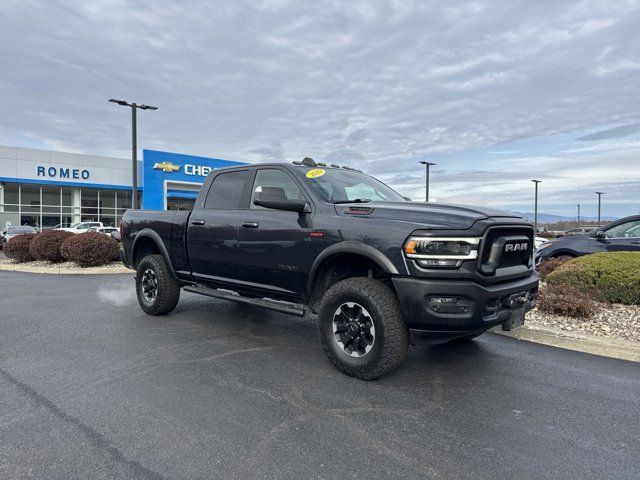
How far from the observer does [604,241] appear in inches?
355

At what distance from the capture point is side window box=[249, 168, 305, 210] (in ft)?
15.5

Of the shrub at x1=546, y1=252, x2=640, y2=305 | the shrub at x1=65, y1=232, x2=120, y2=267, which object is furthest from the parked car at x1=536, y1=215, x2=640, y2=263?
the shrub at x1=65, y1=232, x2=120, y2=267

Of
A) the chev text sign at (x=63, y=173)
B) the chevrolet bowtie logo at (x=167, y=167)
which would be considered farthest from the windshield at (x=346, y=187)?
the chev text sign at (x=63, y=173)

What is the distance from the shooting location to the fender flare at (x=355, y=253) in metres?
3.70

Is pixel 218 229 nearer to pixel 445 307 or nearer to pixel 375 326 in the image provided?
pixel 375 326

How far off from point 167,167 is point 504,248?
33.5 meters

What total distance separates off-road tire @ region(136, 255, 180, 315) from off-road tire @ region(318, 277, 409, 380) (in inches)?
113

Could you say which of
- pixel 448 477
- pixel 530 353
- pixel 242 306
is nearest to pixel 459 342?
pixel 530 353

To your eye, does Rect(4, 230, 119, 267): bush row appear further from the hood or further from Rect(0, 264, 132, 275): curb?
the hood

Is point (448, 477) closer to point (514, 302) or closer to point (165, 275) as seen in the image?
point (514, 302)

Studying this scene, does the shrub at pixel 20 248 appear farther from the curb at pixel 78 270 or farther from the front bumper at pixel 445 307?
the front bumper at pixel 445 307

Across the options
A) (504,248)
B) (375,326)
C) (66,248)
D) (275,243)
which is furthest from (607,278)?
(66,248)

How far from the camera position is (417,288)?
354 cm

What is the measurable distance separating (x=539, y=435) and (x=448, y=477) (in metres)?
0.92
